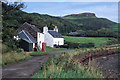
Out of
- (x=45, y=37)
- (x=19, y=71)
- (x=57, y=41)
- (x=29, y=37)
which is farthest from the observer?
(x=57, y=41)

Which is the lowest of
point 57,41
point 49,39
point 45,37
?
point 57,41

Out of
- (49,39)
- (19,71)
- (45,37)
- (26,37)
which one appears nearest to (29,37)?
(26,37)

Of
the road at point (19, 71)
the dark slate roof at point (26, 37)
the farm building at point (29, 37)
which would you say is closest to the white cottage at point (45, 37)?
the farm building at point (29, 37)

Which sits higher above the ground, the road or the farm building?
the farm building

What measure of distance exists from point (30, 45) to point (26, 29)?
18.8 feet

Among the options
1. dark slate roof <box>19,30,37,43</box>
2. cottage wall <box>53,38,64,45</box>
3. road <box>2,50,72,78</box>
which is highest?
dark slate roof <box>19,30,37,43</box>

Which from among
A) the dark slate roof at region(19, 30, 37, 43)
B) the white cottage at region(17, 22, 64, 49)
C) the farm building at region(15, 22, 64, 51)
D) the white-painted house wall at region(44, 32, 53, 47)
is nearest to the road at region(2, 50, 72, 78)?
the farm building at region(15, 22, 64, 51)

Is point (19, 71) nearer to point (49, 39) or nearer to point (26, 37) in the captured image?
point (26, 37)

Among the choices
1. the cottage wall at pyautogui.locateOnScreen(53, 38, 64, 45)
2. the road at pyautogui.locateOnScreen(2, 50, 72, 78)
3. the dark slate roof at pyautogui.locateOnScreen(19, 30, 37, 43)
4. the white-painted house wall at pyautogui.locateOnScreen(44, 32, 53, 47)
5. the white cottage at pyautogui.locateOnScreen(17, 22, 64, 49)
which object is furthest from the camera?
the cottage wall at pyautogui.locateOnScreen(53, 38, 64, 45)

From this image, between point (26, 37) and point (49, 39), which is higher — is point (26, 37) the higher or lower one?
the higher one

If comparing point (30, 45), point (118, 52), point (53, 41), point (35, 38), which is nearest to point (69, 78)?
point (30, 45)

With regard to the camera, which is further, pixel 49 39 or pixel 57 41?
pixel 57 41

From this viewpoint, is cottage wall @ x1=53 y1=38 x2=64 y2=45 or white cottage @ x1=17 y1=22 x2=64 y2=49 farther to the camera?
cottage wall @ x1=53 y1=38 x2=64 y2=45

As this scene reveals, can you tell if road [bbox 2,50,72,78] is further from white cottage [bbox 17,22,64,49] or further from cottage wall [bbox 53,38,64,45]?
cottage wall [bbox 53,38,64,45]
